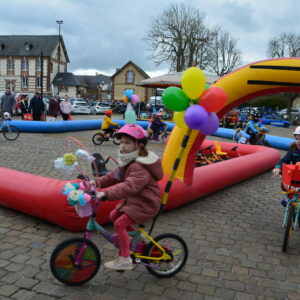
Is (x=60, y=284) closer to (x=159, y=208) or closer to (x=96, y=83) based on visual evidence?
(x=159, y=208)

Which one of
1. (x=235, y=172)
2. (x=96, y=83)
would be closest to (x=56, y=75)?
(x=96, y=83)

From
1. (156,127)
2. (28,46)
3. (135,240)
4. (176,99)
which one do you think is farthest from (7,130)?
(28,46)

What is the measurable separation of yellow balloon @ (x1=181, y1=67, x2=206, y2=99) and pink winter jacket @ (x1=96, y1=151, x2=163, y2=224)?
0.91 metres

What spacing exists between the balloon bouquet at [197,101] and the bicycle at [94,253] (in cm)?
120

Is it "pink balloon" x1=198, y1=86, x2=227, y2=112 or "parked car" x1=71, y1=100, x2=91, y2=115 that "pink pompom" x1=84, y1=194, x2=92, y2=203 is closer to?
"pink balloon" x1=198, y1=86, x2=227, y2=112

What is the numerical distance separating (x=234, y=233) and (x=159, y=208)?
2043mm

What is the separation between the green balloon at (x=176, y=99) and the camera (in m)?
3.81

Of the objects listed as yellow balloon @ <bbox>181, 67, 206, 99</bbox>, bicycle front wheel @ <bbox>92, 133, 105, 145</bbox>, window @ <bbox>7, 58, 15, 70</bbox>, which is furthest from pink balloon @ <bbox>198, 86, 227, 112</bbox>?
window @ <bbox>7, 58, 15, 70</bbox>

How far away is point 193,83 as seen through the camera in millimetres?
3744

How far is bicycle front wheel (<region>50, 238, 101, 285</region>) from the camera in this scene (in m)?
3.24

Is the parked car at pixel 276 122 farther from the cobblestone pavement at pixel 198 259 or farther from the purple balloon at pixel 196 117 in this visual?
the purple balloon at pixel 196 117

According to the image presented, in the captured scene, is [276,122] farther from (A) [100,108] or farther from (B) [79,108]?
(B) [79,108]

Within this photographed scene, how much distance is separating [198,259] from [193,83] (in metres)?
2.09

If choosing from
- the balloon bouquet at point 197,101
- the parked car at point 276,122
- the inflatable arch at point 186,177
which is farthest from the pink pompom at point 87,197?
the parked car at point 276,122
